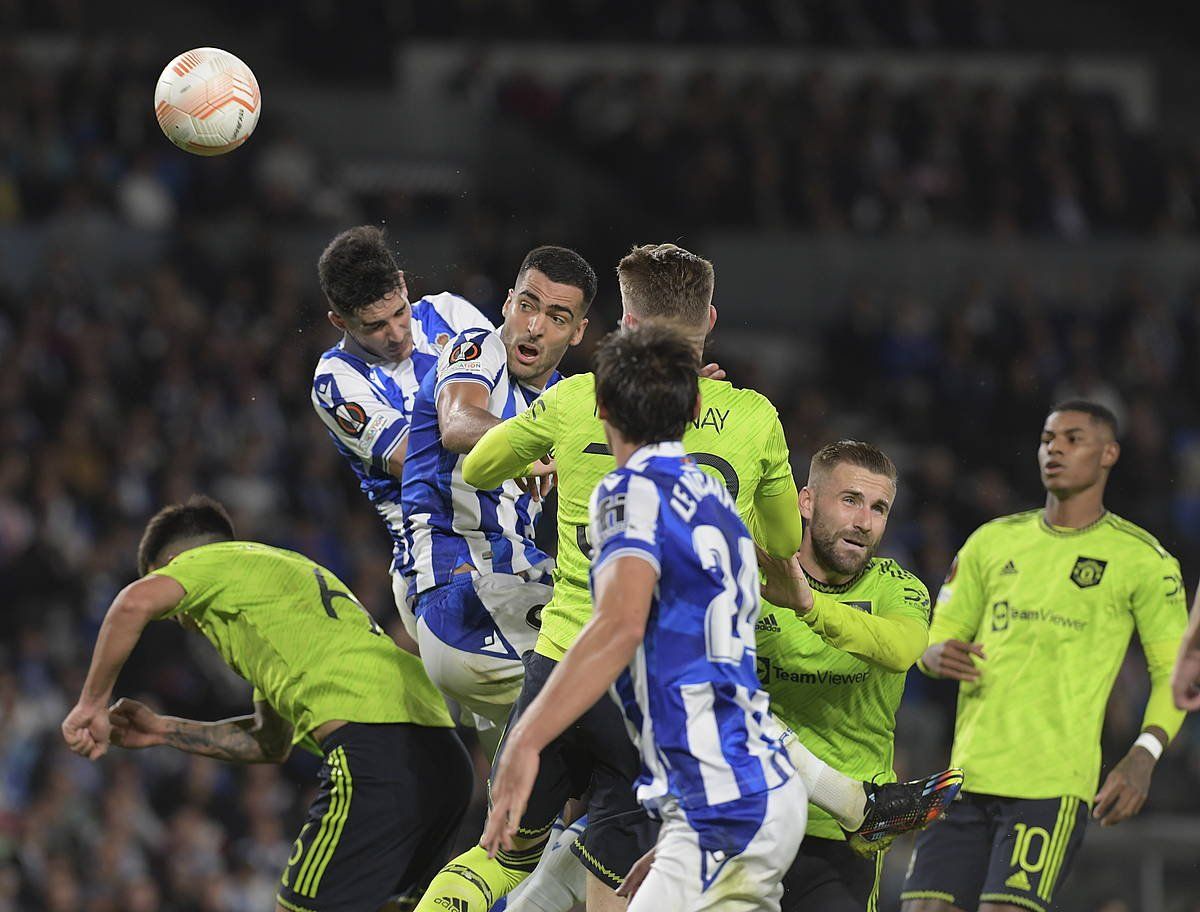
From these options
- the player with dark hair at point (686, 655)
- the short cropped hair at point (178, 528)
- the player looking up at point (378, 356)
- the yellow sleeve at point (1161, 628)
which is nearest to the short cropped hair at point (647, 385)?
the player with dark hair at point (686, 655)

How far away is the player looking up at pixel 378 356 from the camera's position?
7574mm

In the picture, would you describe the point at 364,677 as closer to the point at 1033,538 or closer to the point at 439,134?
the point at 1033,538

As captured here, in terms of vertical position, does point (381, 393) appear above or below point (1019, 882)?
above

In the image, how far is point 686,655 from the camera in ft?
17.0

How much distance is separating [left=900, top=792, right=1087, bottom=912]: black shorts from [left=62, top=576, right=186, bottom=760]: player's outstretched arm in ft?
11.5

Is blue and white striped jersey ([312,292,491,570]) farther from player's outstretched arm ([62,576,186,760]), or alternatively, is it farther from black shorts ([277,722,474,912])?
player's outstretched arm ([62,576,186,760])

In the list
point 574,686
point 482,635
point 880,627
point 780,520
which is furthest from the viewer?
point 482,635

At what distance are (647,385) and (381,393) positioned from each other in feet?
9.04

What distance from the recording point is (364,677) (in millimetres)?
7230

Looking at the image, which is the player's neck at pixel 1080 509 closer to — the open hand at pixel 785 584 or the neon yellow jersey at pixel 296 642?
the open hand at pixel 785 584

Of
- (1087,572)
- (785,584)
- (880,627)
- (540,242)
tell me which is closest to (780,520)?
(785,584)

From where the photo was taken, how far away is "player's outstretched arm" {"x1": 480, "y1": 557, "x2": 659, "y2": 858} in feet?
15.9

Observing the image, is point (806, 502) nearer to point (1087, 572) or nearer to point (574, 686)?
point (1087, 572)

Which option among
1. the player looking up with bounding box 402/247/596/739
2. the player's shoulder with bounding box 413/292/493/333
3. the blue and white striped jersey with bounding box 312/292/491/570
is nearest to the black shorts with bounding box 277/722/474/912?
the player looking up with bounding box 402/247/596/739
